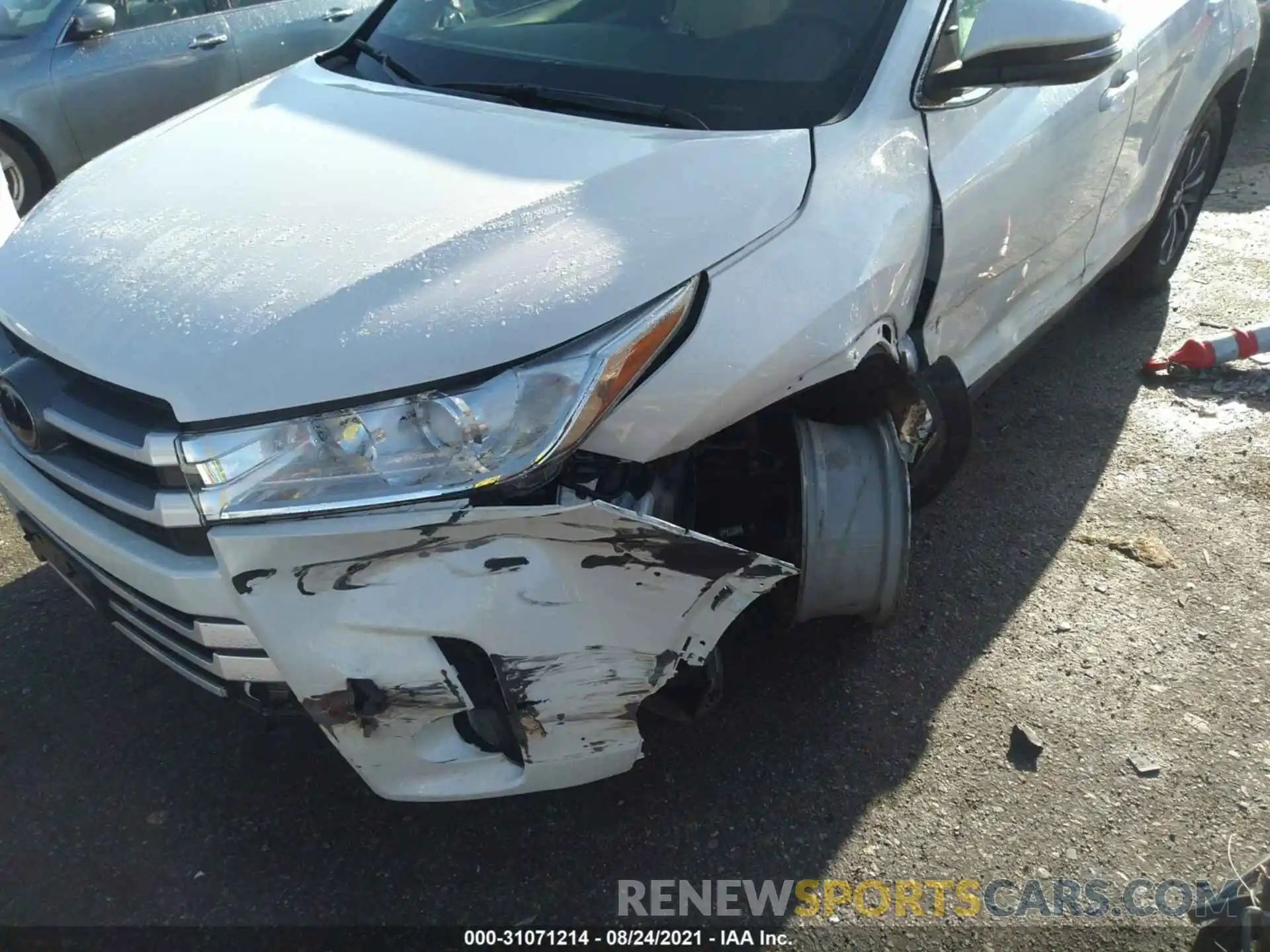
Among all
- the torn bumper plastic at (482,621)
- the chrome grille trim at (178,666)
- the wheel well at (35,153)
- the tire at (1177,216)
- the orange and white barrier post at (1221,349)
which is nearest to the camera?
the torn bumper plastic at (482,621)

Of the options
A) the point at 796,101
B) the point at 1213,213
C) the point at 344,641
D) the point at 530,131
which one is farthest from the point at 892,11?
the point at 1213,213

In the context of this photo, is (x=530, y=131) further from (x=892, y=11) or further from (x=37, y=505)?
(x=37, y=505)

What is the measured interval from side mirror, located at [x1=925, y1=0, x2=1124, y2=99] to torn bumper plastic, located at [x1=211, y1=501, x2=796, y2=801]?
1.24 metres

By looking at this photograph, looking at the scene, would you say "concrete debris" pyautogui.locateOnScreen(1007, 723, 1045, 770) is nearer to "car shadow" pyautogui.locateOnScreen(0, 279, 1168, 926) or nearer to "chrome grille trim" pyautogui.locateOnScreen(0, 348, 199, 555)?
"car shadow" pyautogui.locateOnScreen(0, 279, 1168, 926)

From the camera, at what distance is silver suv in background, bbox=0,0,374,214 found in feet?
A: 16.1

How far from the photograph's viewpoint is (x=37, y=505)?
6.63ft

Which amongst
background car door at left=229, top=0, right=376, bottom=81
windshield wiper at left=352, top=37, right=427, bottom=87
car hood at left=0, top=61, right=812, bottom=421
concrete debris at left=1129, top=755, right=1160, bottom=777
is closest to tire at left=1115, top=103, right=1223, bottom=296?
concrete debris at left=1129, top=755, right=1160, bottom=777

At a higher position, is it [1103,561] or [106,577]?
[106,577]

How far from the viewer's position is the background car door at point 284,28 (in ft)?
17.6

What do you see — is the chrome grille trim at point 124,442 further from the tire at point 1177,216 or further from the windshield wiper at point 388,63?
the tire at point 1177,216

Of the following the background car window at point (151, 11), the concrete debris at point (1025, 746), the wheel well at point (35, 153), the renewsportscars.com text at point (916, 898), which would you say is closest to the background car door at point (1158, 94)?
the concrete debris at point (1025, 746)

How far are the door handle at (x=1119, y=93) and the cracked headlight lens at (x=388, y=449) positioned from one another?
6.83ft

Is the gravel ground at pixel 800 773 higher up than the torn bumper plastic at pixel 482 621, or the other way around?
the torn bumper plastic at pixel 482 621

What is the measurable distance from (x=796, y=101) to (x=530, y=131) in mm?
559
